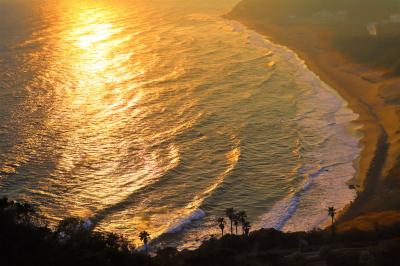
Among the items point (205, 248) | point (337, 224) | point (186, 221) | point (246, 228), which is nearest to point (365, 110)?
point (337, 224)

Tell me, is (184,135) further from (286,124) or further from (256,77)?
(256,77)

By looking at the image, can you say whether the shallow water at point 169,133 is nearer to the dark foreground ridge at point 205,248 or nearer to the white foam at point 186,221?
the white foam at point 186,221

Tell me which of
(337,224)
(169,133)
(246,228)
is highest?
(169,133)

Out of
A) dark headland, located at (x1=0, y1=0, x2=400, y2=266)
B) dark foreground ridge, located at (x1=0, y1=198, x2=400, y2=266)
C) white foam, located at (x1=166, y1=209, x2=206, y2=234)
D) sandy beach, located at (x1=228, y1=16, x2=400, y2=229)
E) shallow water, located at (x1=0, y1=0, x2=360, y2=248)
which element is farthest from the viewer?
shallow water, located at (x1=0, y1=0, x2=360, y2=248)

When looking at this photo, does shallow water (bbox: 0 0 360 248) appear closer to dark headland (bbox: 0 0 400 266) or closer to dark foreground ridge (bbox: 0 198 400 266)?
dark headland (bbox: 0 0 400 266)

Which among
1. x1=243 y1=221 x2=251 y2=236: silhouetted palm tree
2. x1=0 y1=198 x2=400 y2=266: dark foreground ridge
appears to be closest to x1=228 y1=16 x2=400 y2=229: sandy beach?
x1=0 y1=198 x2=400 y2=266: dark foreground ridge

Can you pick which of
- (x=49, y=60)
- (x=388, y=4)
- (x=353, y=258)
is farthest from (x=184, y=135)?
(x=388, y=4)

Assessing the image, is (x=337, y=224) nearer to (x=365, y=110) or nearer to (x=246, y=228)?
(x=246, y=228)
